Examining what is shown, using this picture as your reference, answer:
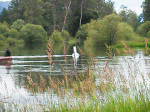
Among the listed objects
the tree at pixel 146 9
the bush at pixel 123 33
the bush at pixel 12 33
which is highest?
the tree at pixel 146 9

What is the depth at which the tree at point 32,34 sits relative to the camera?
278ft

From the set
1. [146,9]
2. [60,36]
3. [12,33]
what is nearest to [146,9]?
[146,9]

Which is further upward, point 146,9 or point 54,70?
point 146,9

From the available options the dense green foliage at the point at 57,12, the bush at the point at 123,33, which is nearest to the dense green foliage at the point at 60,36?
the dense green foliage at the point at 57,12

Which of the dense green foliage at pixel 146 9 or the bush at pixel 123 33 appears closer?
the bush at pixel 123 33

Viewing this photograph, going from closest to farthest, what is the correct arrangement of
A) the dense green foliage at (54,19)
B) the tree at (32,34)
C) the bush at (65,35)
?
the dense green foliage at (54,19), the tree at (32,34), the bush at (65,35)

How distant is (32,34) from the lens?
84.8 m

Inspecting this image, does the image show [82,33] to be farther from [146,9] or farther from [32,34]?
[146,9]

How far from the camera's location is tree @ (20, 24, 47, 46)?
84.7m

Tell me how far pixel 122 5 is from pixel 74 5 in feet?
149

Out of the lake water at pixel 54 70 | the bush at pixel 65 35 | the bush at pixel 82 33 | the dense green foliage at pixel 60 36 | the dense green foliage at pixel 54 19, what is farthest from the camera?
the bush at pixel 65 35

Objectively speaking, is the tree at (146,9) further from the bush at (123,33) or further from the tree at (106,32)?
the tree at (106,32)

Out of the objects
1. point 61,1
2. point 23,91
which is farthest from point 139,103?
point 61,1

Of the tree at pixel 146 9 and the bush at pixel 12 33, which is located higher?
the tree at pixel 146 9
